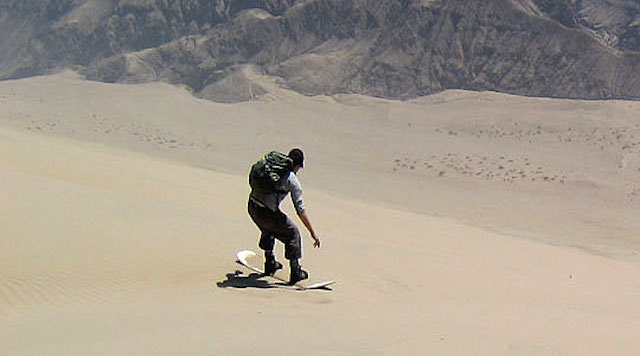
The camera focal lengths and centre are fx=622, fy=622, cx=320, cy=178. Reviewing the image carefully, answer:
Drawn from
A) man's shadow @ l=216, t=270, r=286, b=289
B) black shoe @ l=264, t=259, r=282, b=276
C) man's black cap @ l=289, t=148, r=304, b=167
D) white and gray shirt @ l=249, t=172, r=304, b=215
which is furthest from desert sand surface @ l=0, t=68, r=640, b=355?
man's black cap @ l=289, t=148, r=304, b=167

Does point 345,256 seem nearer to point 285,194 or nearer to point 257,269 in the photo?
point 257,269

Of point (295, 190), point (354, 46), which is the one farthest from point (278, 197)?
point (354, 46)

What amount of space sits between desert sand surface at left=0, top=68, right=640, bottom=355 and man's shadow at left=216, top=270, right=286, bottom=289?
41mm

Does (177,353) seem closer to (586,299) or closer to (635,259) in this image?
(586,299)

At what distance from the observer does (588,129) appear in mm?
26547

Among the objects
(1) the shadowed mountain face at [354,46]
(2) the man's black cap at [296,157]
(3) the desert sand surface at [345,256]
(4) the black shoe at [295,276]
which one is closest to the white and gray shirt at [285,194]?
(2) the man's black cap at [296,157]

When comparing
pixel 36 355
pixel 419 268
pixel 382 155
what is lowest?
pixel 382 155

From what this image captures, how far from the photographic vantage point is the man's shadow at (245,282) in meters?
5.45

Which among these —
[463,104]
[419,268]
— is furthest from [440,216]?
[463,104]

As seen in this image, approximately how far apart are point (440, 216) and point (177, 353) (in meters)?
12.9

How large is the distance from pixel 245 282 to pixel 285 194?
94cm

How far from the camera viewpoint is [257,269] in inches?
245

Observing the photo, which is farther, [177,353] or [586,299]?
[586,299]

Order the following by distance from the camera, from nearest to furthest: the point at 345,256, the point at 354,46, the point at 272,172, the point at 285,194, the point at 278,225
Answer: the point at 272,172 < the point at 285,194 < the point at 278,225 < the point at 345,256 < the point at 354,46
